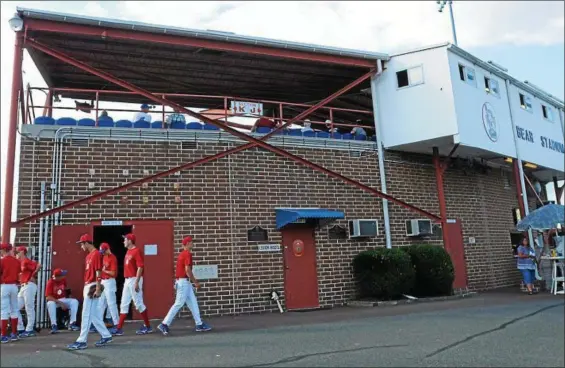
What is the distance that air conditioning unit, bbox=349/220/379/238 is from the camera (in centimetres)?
1344

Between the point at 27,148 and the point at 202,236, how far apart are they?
14.5ft

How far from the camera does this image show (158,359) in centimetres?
653

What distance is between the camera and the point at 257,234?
12.4 meters

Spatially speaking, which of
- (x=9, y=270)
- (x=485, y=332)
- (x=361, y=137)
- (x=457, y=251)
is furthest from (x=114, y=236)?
(x=457, y=251)

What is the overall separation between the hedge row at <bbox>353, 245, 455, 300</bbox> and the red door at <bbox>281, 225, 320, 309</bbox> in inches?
53.6

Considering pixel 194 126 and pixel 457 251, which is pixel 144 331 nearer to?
pixel 194 126

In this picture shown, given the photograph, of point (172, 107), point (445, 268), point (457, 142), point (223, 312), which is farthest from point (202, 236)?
point (457, 142)

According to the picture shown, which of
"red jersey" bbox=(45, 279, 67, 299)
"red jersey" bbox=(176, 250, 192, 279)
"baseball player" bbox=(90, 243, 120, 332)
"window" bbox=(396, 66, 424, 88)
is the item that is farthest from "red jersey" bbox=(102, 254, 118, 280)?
"window" bbox=(396, 66, 424, 88)

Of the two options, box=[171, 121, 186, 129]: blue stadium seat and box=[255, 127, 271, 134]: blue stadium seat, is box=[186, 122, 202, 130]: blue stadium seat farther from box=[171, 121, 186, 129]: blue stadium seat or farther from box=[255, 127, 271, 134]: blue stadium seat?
box=[255, 127, 271, 134]: blue stadium seat

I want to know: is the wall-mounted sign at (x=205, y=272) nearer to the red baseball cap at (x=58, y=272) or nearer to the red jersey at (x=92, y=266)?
the red baseball cap at (x=58, y=272)

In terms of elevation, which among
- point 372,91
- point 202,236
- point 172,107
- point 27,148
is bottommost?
point 202,236

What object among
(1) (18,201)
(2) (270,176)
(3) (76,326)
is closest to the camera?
(3) (76,326)

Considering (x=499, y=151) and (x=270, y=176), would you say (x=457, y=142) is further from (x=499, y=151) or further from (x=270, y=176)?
(x=270, y=176)

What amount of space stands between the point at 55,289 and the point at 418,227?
9692 millimetres
